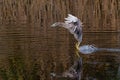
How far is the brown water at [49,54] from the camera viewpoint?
10.7 m

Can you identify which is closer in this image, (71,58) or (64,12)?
(71,58)

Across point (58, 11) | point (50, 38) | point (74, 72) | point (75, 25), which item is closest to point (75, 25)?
point (75, 25)

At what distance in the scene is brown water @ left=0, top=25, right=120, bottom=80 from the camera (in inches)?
421

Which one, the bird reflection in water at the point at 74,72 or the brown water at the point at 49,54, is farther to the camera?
the brown water at the point at 49,54

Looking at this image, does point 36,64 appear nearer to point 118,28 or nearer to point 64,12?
point 118,28

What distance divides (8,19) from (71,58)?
234 inches

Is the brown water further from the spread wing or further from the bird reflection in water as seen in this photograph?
the spread wing

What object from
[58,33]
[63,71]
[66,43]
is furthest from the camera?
[58,33]

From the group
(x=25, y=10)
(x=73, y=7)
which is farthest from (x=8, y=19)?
(x=73, y=7)

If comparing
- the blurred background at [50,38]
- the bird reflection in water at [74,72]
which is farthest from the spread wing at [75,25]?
the bird reflection in water at [74,72]

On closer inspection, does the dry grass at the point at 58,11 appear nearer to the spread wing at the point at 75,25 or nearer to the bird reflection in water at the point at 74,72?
the spread wing at the point at 75,25

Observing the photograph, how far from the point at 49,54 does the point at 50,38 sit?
180cm

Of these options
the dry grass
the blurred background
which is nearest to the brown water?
the blurred background

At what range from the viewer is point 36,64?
11445mm
